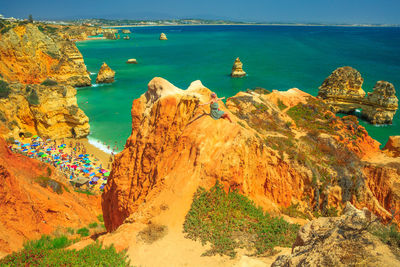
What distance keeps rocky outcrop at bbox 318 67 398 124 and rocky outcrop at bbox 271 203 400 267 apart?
46714 millimetres

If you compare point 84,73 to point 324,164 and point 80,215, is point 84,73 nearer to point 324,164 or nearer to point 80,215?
point 80,215

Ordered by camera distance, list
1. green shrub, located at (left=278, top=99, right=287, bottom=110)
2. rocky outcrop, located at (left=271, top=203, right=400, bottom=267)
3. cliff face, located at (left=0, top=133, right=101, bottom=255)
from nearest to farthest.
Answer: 1. rocky outcrop, located at (left=271, top=203, right=400, bottom=267)
2. cliff face, located at (left=0, top=133, right=101, bottom=255)
3. green shrub, located at (left=278, top=99, right=287, bottom=110)

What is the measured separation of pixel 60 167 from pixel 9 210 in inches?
776

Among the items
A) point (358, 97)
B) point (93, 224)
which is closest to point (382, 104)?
point (358, 97)

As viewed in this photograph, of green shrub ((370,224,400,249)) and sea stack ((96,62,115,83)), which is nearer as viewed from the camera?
green shrub ((370,224,400,249))

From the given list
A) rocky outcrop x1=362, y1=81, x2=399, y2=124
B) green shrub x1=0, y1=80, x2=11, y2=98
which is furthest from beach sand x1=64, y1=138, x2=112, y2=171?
rocky outcrop x1=362, y1=81, x2=399, y2=124

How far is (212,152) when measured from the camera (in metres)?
13.0

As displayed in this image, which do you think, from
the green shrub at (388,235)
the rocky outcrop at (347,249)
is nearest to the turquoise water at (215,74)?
the rocky outcrop at (347,249)

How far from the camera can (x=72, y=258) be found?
29.7ft

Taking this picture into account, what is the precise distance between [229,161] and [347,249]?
24.9ft

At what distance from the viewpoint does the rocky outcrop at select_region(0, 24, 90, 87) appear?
55.6 m

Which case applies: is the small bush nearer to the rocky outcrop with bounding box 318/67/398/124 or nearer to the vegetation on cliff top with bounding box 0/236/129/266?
the vegetation on cliff top with bounding box 0/236/129/266

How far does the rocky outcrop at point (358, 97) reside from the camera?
47662mm

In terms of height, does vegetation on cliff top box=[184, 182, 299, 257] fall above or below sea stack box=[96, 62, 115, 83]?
above
